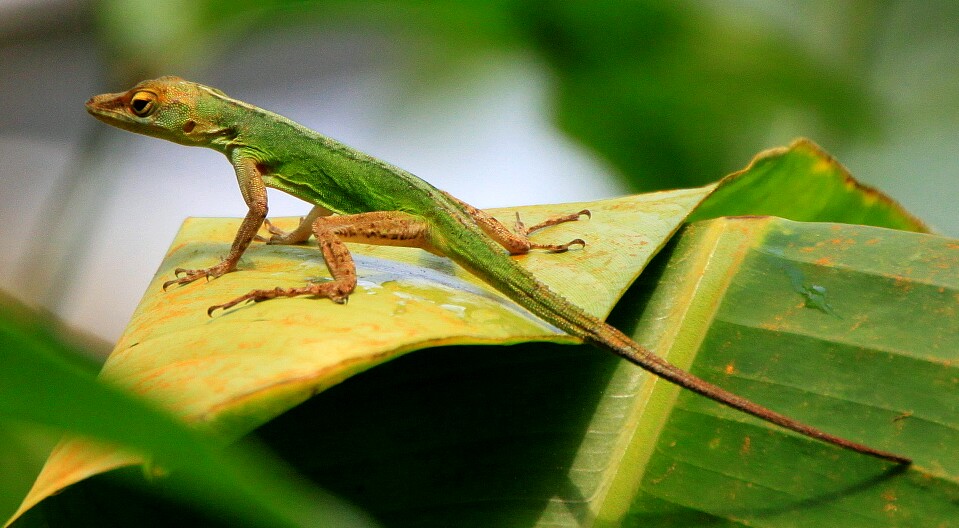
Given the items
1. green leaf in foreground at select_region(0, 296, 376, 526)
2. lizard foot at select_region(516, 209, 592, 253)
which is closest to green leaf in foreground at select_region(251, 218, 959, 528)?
lizard foot at select_region(516, 209, 592, 253)

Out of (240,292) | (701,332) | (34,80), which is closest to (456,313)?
(240,292)

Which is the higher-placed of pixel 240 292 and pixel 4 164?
pixel 240 292

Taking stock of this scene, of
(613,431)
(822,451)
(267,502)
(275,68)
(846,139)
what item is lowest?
(275,68)

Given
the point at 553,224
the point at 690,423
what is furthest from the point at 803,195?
the point at 690,423

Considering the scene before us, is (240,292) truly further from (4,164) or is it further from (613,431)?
(4,164)

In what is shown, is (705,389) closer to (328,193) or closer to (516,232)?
(516,232)

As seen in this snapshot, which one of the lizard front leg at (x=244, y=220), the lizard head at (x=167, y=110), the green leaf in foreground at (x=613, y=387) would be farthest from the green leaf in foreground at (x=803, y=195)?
the lizard head at (x=167, y=110)

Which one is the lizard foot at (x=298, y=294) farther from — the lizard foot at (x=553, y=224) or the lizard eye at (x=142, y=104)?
the lizard eye at (x=142, y=104)
